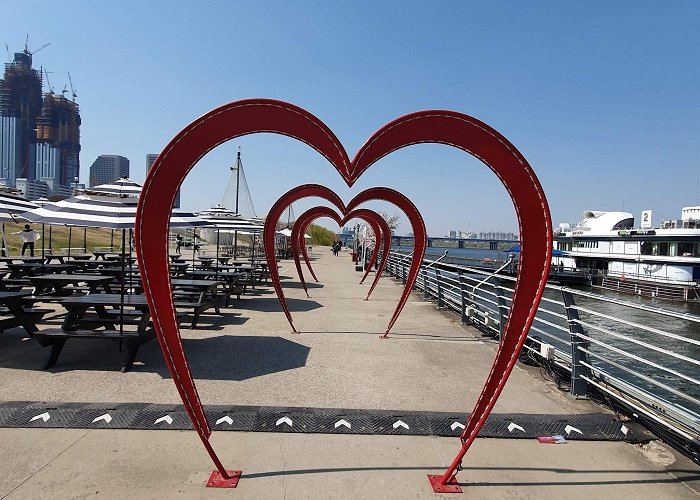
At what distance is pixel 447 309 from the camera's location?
11539mm

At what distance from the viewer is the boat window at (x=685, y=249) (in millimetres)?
38500

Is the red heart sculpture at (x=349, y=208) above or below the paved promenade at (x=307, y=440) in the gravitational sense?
above

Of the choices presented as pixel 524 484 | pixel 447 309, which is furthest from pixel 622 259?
pixel 524 484

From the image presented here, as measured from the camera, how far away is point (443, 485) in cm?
312

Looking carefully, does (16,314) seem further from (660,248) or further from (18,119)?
(18,119)

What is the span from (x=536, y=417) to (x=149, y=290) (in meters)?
3.72

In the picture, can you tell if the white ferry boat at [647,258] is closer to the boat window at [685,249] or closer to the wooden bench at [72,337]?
the boat window at [685,249]

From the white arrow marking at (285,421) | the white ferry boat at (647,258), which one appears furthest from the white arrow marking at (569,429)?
the white ferry boat at (647,258)

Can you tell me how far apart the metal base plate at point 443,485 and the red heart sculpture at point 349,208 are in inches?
186

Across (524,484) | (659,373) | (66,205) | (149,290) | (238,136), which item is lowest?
(659,373)

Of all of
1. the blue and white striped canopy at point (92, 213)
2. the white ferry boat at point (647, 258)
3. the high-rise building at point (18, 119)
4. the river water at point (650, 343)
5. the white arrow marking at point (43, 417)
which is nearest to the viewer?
the white arrow marking at point (43, 417)

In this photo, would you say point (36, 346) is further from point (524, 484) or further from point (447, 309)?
point (447, 309)

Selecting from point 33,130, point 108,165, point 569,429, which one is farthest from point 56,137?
point 569,429

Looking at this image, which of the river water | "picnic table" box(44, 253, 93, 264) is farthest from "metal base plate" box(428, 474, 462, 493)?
"picnic table" box(44, 253, 93, 264)
